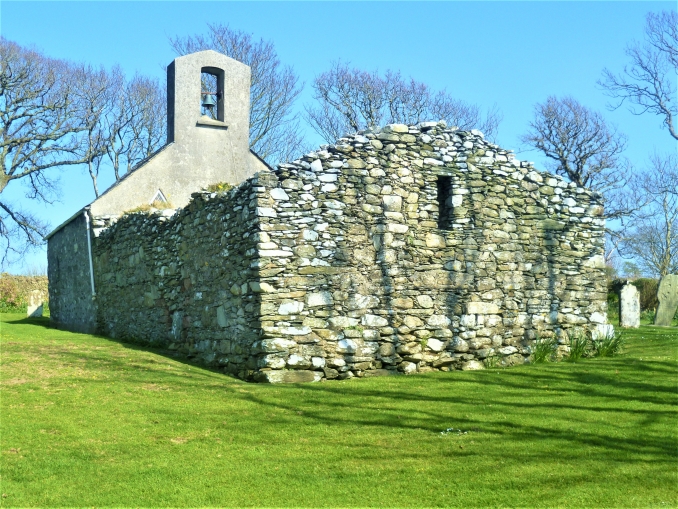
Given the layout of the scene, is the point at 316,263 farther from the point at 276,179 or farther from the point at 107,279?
the point at 107,279

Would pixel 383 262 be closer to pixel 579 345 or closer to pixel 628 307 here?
pixel 579 345

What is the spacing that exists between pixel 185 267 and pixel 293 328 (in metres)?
3.26

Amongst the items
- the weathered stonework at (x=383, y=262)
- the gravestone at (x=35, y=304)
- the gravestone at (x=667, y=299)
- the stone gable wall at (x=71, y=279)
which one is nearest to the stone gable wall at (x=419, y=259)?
the weathered stonework at (x=383, y=262)

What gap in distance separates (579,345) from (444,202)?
3.60 metres

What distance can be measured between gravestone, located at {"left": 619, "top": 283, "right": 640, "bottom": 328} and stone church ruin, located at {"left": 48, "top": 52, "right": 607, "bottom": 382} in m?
7.81

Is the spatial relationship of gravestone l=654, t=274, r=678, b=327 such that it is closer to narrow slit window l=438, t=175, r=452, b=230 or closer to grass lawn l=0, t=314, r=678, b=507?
grass lawn l=0, t=314, r=678, b=507

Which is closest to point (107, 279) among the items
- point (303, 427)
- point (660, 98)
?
point (303, 427)

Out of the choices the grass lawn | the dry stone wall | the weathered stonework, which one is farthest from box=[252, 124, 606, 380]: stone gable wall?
the grass lawn

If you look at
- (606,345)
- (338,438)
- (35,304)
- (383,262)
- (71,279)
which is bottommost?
(338,438)

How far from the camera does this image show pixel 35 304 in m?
27.3

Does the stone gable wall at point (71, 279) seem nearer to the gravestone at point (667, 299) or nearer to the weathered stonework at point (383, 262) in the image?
the weathered stonework at point (383, 262)

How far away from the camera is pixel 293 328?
34.1 ft

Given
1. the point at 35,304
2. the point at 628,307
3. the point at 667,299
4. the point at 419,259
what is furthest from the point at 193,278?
the point at 35,304

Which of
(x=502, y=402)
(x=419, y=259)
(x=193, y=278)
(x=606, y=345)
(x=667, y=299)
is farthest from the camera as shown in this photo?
(x=667, y=299)
